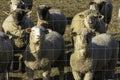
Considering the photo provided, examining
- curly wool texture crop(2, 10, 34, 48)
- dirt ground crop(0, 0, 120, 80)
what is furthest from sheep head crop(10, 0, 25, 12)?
curly wool texture crop(2, 10, 34, 48)

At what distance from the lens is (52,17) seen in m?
11.2

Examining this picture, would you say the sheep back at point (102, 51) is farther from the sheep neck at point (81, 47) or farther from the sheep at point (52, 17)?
the sheep at point (52, 17)

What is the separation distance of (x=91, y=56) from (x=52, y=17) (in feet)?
10.1

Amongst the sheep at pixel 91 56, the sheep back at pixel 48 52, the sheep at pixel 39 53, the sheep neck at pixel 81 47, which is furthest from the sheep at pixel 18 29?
the sheep neck at pixel 81 47

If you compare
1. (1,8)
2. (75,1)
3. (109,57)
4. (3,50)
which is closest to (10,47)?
(3,50)

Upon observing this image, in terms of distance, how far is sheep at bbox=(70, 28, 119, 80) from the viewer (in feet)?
26.6

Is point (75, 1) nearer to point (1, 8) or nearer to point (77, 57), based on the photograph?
point (1, 8)

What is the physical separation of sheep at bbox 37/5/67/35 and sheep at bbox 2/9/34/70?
→ 0.75m

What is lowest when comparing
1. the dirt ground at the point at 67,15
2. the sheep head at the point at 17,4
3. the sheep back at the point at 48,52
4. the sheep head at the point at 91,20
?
the dirt ground at the point at 67,15

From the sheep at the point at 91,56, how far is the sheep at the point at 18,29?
5.51 ft

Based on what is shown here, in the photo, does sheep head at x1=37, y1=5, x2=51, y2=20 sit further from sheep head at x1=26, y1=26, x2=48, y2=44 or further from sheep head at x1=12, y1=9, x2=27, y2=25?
sheep head at x1=26, y1=26, x2=48, y2=44

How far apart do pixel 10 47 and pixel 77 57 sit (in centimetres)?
150

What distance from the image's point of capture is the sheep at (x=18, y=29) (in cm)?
967

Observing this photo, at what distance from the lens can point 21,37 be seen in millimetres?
9727
